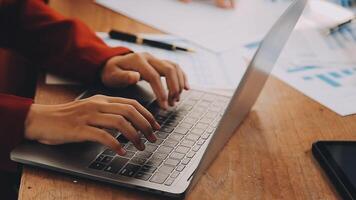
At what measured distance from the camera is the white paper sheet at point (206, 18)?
115cm

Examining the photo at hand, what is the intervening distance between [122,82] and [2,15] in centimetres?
36

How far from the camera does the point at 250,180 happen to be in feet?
2.29

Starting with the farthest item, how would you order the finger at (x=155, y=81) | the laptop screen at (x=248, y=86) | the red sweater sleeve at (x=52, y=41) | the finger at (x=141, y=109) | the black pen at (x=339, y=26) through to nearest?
the black pen at (x=339, y=26)
the red sweater sleeve at (x=52, y=41)
the finger at (x=155, y=81)
the finger at (x=141, y=109)
the laptop screen at (x=248, y=86)

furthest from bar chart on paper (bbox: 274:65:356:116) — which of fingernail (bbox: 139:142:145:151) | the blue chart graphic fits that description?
fingernail (bbox: 139:142:145:151)

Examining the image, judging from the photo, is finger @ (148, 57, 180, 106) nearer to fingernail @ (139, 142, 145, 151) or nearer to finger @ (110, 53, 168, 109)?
finger @ (110, 53, 168, 109)

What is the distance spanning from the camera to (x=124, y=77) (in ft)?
2.89

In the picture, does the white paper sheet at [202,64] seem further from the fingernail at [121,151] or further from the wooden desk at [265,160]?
the fingernail at [121,151]

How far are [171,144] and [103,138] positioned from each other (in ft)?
0.35

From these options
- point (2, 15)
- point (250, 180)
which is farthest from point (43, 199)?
point (2, 15)

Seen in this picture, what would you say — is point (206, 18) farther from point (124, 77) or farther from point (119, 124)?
point (119, 124)

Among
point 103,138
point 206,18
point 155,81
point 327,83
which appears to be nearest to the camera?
point 103,138

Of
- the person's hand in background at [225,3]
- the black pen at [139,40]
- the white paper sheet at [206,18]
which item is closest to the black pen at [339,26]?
the white paper sheet at [206,18]

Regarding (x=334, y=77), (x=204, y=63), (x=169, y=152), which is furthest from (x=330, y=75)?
(x=169, y=152)

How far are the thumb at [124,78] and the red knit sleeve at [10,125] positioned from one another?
179mm
